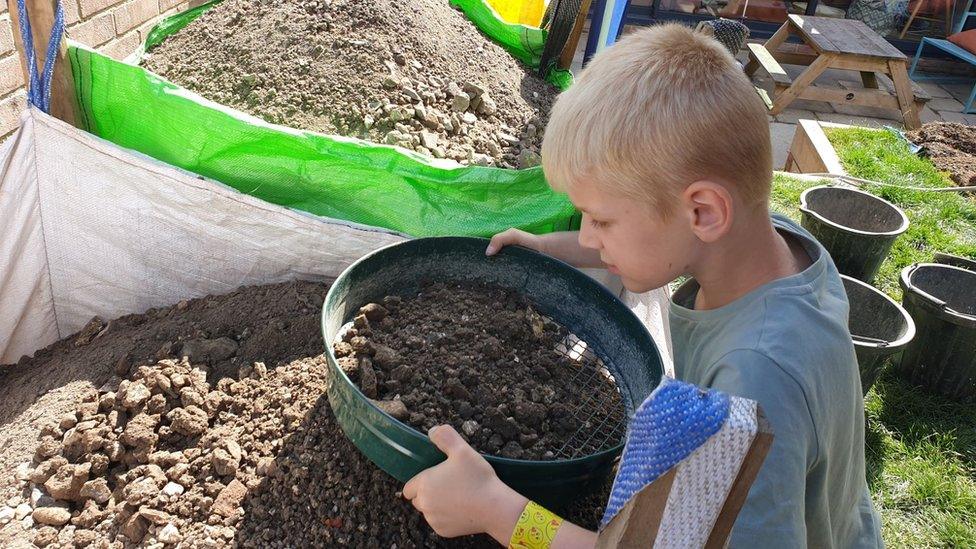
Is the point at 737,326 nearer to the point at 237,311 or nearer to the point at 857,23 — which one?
the point at 237,311

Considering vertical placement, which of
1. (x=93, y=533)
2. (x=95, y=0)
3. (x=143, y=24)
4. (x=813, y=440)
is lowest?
(x=93, y=533)

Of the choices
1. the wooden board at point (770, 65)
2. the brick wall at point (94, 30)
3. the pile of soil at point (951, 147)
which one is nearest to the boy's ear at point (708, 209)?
the brick wall at point (94, 30)

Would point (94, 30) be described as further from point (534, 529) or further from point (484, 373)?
point (534, 529)

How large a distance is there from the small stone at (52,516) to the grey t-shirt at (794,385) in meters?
1.34

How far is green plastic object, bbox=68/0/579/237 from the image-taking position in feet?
7.06

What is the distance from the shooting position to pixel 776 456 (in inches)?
38.7

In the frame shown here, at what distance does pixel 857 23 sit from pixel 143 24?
20.0 feet

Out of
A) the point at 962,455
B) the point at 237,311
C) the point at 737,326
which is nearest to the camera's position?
the point at 737,326

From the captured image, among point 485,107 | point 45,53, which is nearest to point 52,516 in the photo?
point 45,53

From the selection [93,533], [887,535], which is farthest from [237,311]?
[887,535]

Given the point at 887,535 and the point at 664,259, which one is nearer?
the point at 664,259

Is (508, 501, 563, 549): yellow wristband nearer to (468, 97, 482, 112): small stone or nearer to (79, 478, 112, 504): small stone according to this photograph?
(79, 478, 112, 504): small stone

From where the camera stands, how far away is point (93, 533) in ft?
5.17

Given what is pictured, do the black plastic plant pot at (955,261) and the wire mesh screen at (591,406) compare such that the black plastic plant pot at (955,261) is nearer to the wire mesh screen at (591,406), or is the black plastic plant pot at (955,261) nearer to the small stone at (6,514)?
the wire mesh screen at (591,406)
